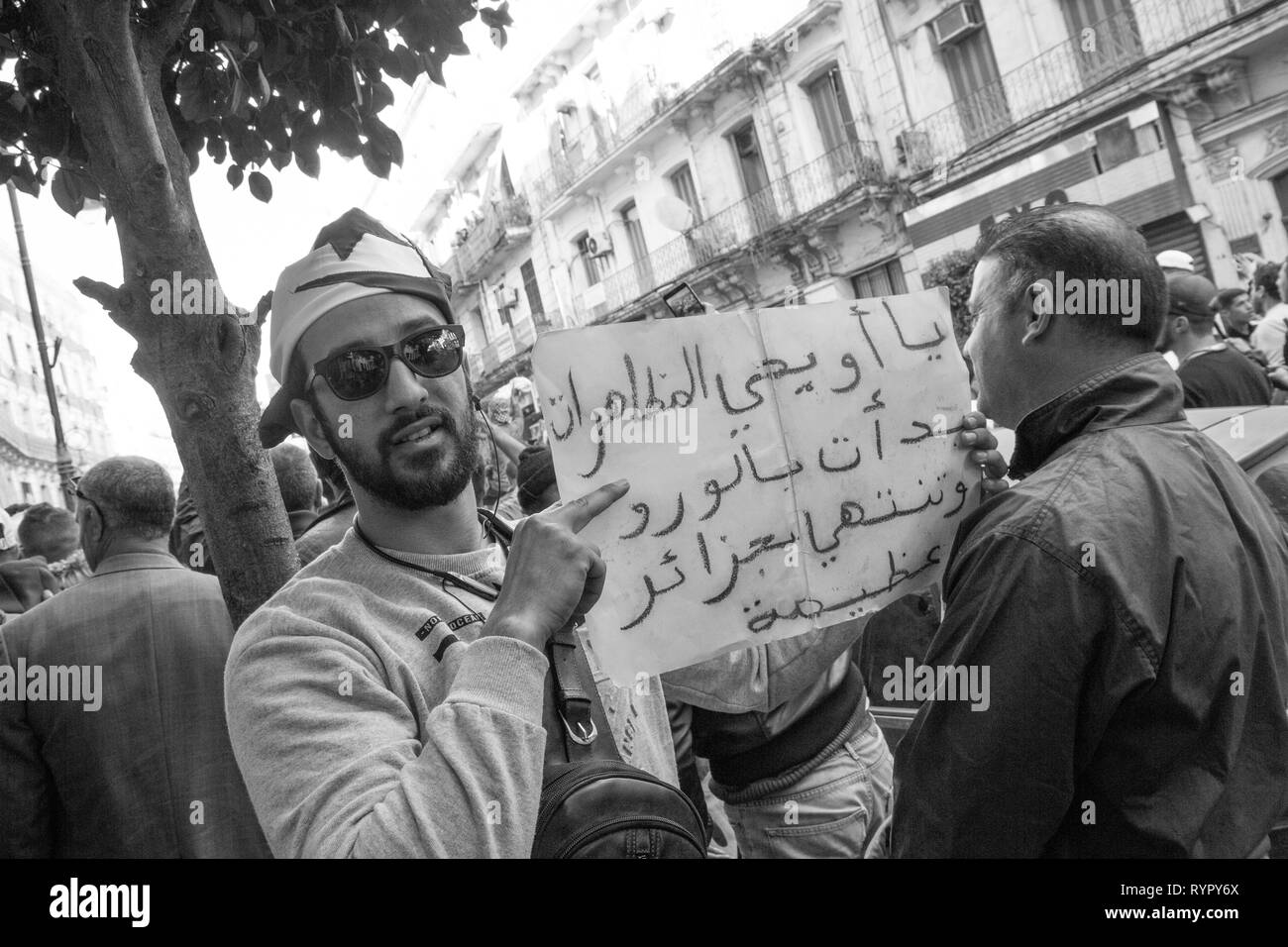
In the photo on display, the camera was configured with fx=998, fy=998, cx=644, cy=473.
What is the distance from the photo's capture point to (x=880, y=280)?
18594 mm

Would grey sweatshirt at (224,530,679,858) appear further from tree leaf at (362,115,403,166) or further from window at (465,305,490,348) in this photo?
window at (465,305,490,348)

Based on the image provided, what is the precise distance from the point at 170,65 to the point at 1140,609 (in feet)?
9.80

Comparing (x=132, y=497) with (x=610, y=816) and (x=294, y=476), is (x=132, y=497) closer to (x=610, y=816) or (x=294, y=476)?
(x=294, y=476)

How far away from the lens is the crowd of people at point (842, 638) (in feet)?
4.00

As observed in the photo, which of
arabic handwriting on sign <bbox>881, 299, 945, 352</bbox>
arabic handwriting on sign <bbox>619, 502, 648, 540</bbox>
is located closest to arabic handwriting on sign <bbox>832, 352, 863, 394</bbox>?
arabic handwriting on sign <bbox>881, 299, 945, 352</bbox>

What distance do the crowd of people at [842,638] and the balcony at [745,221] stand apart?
1690 cm

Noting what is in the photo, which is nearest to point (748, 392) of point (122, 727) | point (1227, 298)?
point (122, 727)

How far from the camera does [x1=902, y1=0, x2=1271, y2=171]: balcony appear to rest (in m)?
12.9

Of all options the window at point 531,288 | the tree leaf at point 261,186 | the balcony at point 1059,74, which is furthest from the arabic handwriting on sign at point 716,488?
the window at point 531,288

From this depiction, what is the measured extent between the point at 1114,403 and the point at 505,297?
102ft

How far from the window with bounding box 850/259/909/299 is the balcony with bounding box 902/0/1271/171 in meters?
1.93

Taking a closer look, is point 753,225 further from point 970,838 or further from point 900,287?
point 970,838

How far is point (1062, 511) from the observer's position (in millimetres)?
1409
